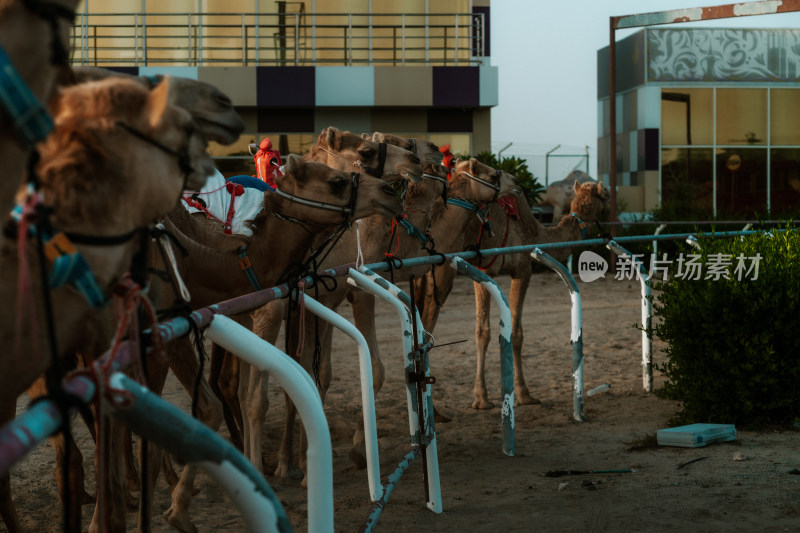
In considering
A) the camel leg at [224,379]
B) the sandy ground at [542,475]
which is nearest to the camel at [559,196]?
the sandy ground at [542,475]

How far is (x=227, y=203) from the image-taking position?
252 inches

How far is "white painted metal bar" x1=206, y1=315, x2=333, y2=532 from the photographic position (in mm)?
2998

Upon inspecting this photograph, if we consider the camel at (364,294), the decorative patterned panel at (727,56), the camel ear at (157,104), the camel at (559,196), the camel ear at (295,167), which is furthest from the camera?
the decorative patterned panel at (727,56)

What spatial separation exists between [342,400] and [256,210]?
10.7 feet

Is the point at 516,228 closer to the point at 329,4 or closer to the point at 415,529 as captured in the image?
the point at 415,529

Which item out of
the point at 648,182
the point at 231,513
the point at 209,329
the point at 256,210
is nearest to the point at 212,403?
the point at 231,513

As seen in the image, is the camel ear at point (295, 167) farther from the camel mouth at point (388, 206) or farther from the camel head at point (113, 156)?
the camel head at point (113, 156)

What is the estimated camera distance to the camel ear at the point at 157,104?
2.52 metres

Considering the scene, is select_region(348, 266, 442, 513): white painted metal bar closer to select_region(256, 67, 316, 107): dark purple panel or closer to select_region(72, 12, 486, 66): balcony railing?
select_region(256, 67, 316, 107): dark purple panel

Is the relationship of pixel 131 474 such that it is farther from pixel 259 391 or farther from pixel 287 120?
pixel 287 120

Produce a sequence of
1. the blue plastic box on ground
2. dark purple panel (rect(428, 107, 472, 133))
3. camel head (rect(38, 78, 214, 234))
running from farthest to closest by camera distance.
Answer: dark purple panel (rect(428, 107, 472, 133)), the blue plastic box on ground, camel head (rect(38, 78, 214, 234))

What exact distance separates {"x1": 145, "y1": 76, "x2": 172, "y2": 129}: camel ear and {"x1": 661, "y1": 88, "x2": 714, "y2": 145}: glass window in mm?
25982

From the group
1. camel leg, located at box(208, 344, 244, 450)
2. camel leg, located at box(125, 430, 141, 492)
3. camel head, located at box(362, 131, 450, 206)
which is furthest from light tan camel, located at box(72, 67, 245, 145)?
camel head, located at box(362, 131, 450, 206)

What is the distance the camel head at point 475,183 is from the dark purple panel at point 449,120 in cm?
1376
